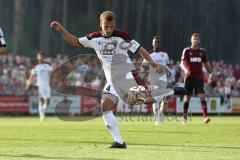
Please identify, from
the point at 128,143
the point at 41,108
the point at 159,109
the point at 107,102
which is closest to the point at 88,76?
the point at 41,108

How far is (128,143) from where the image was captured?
14.6 m

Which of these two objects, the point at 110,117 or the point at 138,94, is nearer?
the point at 110,117

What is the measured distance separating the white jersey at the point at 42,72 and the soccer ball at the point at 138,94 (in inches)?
534

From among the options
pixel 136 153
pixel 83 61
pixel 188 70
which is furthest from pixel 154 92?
pixel 136 153

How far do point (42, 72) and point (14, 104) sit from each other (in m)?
3.81

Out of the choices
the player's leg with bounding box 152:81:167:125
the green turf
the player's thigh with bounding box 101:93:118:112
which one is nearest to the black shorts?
the player's leg with bounding box 152:81:167:125

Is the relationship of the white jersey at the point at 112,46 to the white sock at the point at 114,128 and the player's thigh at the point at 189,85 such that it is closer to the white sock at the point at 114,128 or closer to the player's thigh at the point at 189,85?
the white sock at the point at 114,128

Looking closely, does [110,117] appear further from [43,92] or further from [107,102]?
[43,92]

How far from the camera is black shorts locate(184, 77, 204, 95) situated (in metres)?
23.0

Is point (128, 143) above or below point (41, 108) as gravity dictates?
below

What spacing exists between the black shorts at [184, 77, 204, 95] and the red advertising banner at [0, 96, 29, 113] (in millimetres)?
11021

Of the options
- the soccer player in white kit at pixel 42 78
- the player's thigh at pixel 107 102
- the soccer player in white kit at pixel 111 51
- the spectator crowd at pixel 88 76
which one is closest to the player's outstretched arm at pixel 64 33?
the soccer player in white kit at pixel 111 51

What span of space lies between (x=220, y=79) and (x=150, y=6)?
25.4 ft

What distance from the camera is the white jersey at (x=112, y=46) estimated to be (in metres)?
13.6
